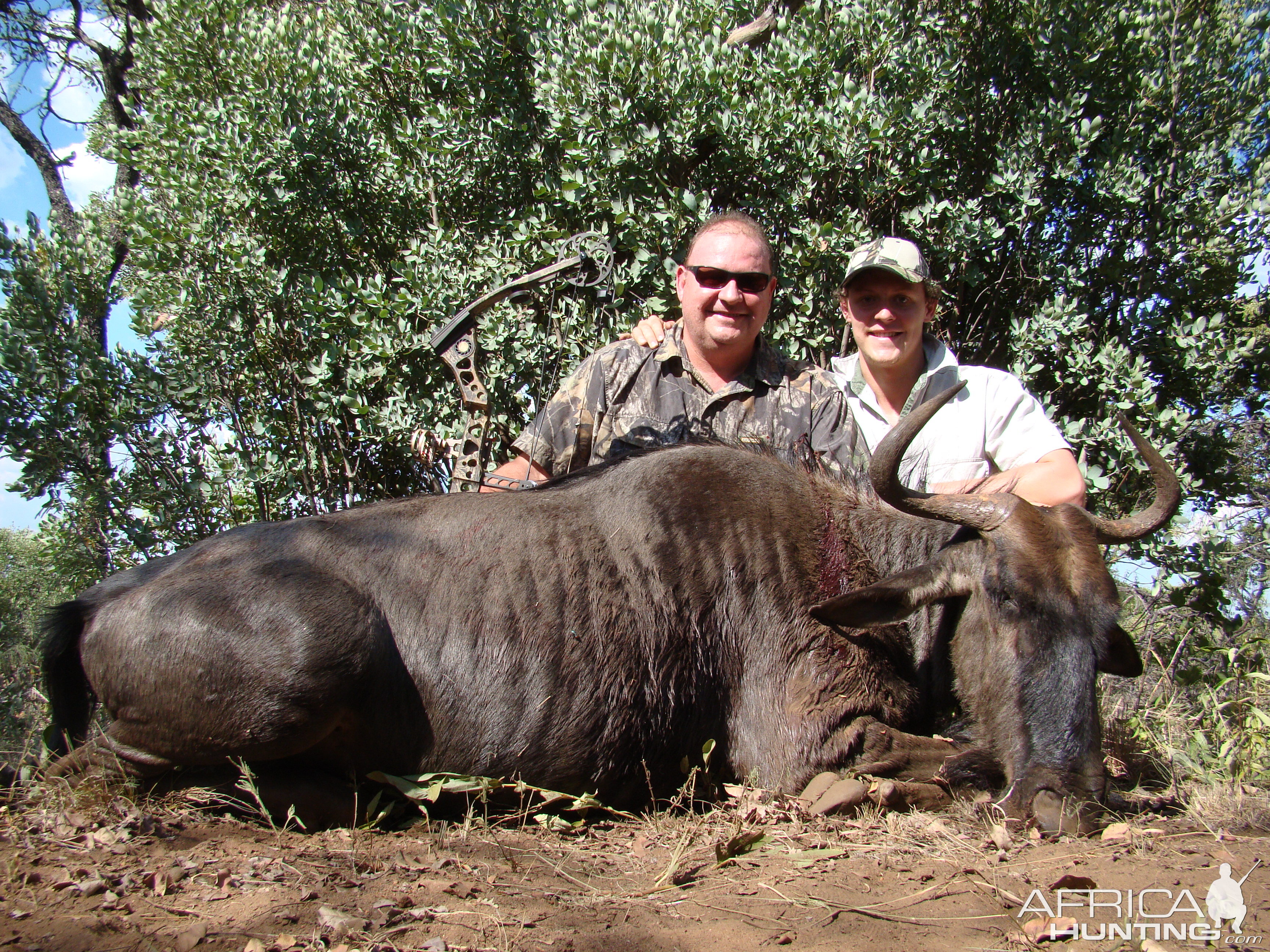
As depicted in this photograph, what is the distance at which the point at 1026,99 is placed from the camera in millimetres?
5785

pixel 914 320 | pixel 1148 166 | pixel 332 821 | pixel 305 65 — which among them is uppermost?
pixel 305 65

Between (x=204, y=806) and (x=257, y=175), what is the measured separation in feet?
13.7

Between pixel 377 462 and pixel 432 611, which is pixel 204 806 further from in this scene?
pixel 377 462

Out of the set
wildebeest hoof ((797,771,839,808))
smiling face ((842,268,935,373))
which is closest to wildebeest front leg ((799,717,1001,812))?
wildebeest hoof ((797,771,839,808))

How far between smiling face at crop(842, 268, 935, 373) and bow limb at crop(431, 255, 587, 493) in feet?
5.23

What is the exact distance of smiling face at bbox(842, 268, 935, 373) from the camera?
14.6 feet

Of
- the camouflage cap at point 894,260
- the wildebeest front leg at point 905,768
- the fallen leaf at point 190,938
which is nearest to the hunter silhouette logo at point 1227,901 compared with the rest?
the wildebeest front leg at point 905,768

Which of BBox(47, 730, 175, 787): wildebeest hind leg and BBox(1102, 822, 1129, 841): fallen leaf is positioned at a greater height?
BBox(47, 730, 175, 787): wildebeest hind leg

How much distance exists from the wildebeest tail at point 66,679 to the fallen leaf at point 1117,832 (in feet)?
11.5

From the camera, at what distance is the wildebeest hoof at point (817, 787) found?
10.5 ft

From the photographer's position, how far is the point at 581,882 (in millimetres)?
2646

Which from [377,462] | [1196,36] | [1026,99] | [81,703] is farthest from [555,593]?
[1196,36]
